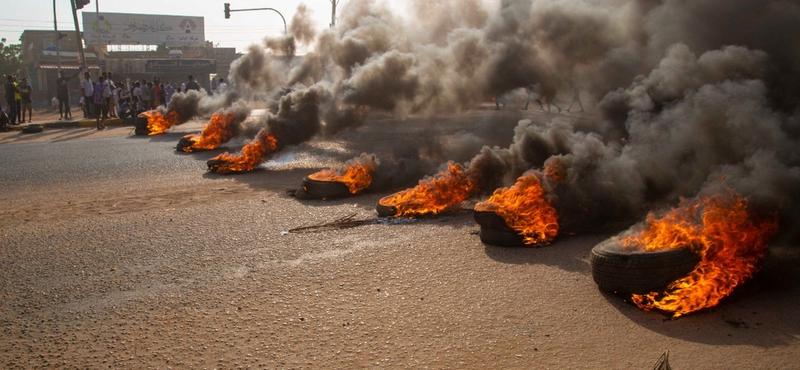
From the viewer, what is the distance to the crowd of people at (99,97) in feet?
74.4

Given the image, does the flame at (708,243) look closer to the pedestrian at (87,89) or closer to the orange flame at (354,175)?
the orange flame at (354,175)

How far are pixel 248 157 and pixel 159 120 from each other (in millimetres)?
9690

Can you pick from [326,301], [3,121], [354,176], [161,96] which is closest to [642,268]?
[326,301]

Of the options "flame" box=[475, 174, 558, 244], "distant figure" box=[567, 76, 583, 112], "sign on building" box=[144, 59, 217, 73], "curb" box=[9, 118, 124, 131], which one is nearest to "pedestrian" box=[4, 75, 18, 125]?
"curb" box=[9, 118, 124, 131]

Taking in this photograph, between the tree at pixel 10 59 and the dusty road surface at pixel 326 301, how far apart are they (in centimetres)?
6467

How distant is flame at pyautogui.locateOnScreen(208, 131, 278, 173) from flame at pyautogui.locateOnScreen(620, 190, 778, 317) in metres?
8.27

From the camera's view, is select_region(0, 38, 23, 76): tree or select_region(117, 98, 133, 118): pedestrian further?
A: select_region(0, 38, 23, 76): tree

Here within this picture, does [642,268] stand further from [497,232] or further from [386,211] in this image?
[386,211]

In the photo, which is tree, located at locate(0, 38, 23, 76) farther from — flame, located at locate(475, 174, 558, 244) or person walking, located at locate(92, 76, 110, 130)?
flame, located at locate(475, 174, 558, 244)

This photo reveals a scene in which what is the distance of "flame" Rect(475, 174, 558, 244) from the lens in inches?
249

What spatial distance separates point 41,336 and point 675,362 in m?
4.32

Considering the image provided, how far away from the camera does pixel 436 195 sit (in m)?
8.05

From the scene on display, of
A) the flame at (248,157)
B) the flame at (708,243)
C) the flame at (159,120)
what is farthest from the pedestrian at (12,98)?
the flame at (708,243)

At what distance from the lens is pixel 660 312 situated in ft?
15.3
